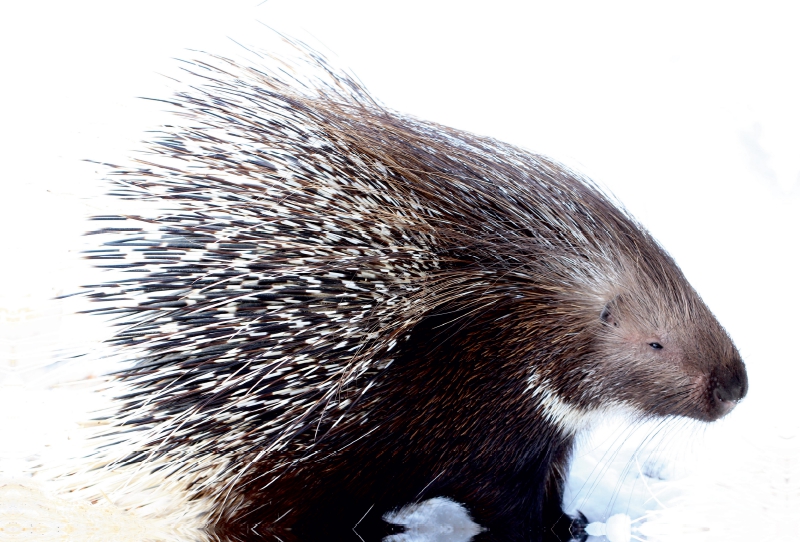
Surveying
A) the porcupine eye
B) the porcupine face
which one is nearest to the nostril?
the porcupine face

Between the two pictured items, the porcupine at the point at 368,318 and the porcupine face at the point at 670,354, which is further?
the porcupine face at the point at 670,354

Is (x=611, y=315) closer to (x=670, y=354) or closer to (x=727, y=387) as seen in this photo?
(x=670, y=354)

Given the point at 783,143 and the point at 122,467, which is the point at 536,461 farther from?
the point at 783,143

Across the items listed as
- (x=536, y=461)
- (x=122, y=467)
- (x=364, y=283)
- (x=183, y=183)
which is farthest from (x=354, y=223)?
(x=536, y=461)

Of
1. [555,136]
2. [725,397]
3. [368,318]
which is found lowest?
[368,318]

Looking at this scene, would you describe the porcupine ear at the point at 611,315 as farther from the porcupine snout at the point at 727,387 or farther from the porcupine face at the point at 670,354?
the porcupine snout at the point at 727,387

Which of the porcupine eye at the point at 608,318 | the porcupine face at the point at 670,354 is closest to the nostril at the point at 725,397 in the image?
the porcupine face at the point at 670,354

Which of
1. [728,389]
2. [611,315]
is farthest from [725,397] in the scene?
[611,315]

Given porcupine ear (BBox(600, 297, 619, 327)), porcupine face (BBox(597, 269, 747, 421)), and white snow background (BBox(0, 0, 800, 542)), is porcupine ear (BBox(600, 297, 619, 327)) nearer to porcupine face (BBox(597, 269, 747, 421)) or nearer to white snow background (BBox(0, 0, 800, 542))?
porcupine face (BBox(597, 269, 747, 421))
